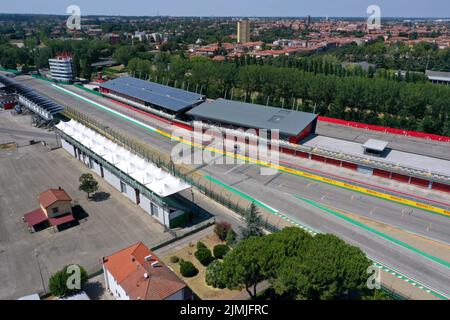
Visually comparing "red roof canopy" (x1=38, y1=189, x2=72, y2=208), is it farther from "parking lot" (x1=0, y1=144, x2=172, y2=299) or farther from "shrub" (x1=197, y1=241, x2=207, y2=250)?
"shrub" (x1=197, y1=241, x2=207, y2=250)

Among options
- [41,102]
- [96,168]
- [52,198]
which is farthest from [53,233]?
[41,102]

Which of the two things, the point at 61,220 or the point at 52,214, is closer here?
the point at 61,220

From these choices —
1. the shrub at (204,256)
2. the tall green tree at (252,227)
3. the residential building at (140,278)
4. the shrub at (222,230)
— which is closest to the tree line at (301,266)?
the residential building at (140,278)

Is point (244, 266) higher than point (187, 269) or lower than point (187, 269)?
higher

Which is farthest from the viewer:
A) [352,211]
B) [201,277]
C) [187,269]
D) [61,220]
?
[352,211]

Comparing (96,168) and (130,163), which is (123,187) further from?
(96,168)

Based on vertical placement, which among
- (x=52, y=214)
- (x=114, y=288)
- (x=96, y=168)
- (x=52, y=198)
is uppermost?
(x=96, y=168)

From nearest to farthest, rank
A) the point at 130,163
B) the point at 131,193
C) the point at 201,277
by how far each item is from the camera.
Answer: the point at 201,277
the point at 131,193
the point at 130,163
